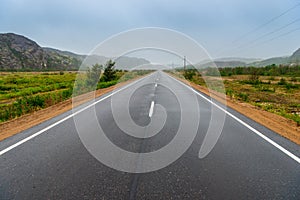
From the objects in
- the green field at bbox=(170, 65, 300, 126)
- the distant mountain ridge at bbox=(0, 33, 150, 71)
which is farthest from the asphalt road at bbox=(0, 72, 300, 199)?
the distant mountain ridge at bbox=(0, 33, 150, 71)

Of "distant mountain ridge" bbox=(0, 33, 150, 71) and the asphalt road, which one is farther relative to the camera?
"distant mountain ridge" bbox=(0, 33, 150, 71)

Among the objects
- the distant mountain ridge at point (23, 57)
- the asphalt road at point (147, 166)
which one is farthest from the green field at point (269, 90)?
the distant mountain ridge at point (23, 57)

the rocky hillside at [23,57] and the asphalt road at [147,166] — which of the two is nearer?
the asphalt road at [147,166]

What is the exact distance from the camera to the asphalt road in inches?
130

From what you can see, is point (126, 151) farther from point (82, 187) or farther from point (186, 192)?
point (186, 192)

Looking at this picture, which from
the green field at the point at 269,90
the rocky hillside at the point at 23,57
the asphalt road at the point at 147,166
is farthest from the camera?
the rocky hillside at the point at 23,57

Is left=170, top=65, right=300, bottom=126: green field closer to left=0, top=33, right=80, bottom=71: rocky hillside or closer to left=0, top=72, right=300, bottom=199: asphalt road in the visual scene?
left=0, top=72, right=300, bottom=199: asphalt road

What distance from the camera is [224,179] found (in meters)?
3.72

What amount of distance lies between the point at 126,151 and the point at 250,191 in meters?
2.49

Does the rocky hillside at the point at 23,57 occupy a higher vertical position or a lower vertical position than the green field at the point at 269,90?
higher

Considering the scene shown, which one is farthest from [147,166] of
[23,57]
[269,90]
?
[23,57]

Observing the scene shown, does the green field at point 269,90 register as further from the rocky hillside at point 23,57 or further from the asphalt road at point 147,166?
the rocky hillside at point 23,57

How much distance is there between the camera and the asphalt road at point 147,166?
10.9ft

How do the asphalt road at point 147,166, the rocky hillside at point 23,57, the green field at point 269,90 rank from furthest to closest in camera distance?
the rocky hillside at point 23,57
the green field at point 269,90
the asphalt road at point 147,166
